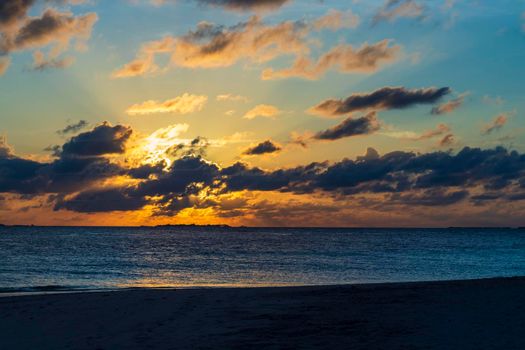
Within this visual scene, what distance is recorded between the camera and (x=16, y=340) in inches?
717

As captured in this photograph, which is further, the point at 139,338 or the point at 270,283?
the point at 270,283

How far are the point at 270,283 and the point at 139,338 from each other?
27.7 m

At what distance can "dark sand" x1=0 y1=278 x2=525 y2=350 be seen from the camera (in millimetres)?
16750

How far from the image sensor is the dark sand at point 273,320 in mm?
16750

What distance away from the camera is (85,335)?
18.5 meters

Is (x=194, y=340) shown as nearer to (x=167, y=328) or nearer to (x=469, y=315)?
(x=167, y=328)

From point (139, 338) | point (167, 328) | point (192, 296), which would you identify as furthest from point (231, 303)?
point (139, 338)

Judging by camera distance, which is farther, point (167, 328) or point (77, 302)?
point (77, 302)

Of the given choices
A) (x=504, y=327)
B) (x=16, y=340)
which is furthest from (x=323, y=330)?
(x=16, y=340)

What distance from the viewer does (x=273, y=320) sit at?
20531 millimetres

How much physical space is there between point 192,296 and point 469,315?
1398 cm

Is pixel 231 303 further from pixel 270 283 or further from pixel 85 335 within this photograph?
pixel 270 283

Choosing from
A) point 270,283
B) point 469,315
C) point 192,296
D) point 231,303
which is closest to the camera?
point 469,315

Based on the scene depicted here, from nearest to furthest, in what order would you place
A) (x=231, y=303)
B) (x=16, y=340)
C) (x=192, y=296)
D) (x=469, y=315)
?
(x=16, y=340) < (x=469, y=315) < (x=231, y=303) < (x=192, y=296)
